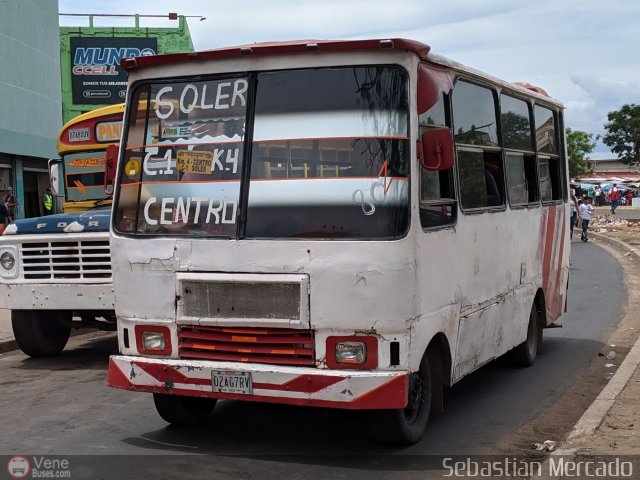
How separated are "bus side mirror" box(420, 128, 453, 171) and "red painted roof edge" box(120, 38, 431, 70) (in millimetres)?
556

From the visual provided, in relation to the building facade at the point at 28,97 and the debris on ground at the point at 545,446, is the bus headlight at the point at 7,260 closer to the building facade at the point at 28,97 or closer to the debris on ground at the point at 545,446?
the debris on ground at the point at 545,446

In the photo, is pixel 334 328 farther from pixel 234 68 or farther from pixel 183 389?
pixel 234 68

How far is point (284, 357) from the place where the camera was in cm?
618

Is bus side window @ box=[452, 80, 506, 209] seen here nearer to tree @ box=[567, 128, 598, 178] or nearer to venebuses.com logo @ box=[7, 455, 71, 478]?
venebuses.com logo @ box=[7, 455, 71, 478]

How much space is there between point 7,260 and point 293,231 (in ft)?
17.1

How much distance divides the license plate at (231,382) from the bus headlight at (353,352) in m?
0.56

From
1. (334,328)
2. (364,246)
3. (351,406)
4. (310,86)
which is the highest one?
(310,86)

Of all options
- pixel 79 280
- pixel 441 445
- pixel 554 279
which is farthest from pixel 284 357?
pixel 554 279

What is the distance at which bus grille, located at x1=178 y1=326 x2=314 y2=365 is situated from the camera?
614 cm

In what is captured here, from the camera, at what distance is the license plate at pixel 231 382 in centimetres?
616

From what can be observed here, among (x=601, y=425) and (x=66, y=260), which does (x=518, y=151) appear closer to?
(x=601, y=425)

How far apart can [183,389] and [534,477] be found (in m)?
2.38

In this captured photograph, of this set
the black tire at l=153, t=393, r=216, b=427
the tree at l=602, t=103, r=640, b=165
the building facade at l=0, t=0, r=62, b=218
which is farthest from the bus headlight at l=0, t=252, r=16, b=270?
the tree at l=602, t=103, r=640, b=165

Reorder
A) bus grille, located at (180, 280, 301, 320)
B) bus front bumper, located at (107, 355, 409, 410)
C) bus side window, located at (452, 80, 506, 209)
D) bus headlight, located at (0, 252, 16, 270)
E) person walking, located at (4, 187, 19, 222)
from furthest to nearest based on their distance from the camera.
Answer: person walking, located at (4, 187, 19, 222) → bus headlight, located at (0, 252, 16, 270) → bus side window, located at (452, 80, 506, 209) → bus grille, located at (180, 280, 301, 320) → bus front bumper, located at (107, 355, 409, 410)
